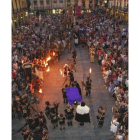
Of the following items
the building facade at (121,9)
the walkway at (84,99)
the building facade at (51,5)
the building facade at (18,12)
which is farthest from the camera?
the building facade at (51,5)

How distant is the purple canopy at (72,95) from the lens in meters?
10.2

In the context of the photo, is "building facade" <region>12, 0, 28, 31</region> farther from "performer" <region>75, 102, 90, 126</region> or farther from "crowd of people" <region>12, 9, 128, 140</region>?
"performer" <region>75, 102, 90, 126</region>

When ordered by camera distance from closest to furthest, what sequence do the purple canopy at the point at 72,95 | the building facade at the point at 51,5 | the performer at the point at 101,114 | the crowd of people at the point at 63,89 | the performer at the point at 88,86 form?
the crowd of people at the point at 63,89
the performer at the point at 101,114
the purple canopy at the point at 72,95
the performer at the point at 88,86
the building facade at the point at 51,5

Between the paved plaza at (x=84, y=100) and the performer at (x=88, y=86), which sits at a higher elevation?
the performer at (x=88, y=86)

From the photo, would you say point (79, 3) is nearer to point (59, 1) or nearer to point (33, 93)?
point (59, 1)

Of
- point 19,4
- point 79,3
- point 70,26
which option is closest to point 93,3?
point 79,3

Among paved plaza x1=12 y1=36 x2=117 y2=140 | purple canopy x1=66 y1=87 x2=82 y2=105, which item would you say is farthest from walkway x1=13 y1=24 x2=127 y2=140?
purple canopy x1=66 y1=87 x2=82 y2=105

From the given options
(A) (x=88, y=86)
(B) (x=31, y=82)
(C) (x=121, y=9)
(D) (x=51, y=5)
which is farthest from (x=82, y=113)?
(D) (x=51, y=5)

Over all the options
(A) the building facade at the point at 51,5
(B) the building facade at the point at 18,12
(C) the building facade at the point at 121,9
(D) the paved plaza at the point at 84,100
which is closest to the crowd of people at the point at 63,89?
(D) the paved plaza at the point at 84,100

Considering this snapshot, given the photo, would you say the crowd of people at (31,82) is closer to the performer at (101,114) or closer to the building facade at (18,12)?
the performer at (101,114)

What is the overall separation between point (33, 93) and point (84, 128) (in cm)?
474

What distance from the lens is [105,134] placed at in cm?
888

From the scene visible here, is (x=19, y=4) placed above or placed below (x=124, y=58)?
above

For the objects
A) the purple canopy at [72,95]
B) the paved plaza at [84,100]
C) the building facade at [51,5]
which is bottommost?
the paved plaza at [84,100]
